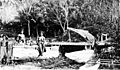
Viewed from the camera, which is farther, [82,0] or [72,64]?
[82,0]

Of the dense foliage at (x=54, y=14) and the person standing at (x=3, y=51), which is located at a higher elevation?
the dense foliage at (x=54, y=14)

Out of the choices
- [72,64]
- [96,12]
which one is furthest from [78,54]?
[96,12]

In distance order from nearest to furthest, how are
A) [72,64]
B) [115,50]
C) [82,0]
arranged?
[115,50], [72,64], [82,0]

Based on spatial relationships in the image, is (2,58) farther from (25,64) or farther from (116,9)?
(116,9)

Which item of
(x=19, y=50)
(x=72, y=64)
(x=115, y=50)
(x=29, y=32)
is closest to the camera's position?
(x=115, y=50)

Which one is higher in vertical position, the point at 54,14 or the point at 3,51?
the point at 54,14

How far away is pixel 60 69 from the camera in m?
9.96

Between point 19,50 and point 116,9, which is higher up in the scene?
point 116,9

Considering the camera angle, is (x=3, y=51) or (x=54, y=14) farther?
(x=54, y=14)

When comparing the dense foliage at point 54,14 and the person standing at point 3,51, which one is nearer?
the person standing at point 3,51

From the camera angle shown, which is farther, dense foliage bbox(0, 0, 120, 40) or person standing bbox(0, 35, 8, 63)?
dense foliage bbox(0, 0, 120, 40)

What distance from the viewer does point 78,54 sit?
10211 millimetres

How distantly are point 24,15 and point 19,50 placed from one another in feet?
59.7

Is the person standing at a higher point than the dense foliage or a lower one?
lower
